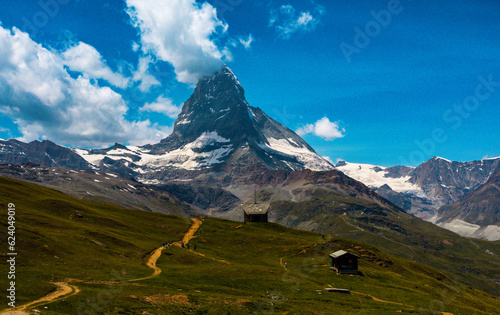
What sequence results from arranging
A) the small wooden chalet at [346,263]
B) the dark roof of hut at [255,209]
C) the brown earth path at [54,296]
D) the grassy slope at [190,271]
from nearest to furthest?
the brown earth path at [54,296] → the grassy slope at [190,271] → the small wooden chalet at [346,263] → the dark roof of hut at [255,209]

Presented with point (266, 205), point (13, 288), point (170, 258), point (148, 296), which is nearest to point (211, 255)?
point (170, 258)

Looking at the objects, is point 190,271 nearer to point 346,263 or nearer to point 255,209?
point 346,263

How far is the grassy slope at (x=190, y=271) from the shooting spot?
4491 cm

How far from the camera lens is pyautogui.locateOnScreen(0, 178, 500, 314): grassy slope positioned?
4491cm

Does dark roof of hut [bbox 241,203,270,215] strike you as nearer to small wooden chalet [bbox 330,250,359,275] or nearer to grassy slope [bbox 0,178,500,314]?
grassy slope [bbox 0,178,500,314]

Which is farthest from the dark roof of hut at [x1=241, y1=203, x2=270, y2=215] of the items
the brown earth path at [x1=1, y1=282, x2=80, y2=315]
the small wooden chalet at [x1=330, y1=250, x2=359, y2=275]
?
the brown earth path at [x1=1, y1=282, x2=80, y2=315]

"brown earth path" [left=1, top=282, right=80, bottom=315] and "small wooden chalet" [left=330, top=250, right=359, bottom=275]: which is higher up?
"small wooden chalet" [left=330, top=250, right=359, bottom=275]

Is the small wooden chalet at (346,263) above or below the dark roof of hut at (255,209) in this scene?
below

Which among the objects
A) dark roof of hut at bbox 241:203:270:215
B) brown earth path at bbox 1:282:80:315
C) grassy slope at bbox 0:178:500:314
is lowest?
brown earth path at bbox 1:282:80:315

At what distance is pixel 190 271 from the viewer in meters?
69.3

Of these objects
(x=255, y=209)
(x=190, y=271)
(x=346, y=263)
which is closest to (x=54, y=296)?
(x=190, y=271)

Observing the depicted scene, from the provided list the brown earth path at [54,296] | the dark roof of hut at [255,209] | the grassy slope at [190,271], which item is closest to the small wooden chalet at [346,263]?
the grassy slope at [190,271]

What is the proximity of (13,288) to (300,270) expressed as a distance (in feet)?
198

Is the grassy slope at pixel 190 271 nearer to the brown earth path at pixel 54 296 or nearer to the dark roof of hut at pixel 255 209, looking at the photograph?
the brown earth path at pixel 54 296
